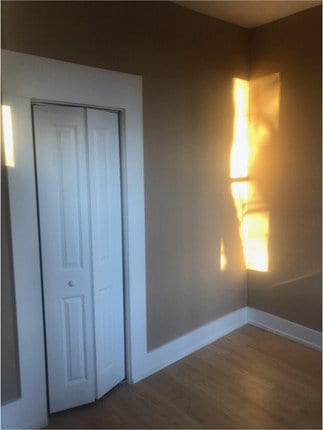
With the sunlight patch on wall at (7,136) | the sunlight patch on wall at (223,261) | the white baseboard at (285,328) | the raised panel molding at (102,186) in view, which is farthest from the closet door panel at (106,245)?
the white baseboard at (285,328)

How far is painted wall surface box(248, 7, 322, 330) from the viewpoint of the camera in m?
2.77

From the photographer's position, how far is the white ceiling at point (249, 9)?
2586 millimetres

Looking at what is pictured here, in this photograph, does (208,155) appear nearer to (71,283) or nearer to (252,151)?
(252,151)

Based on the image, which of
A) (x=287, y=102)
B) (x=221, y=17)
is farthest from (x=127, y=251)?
(x=221, y=17)

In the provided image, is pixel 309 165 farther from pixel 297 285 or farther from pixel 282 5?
pixel 282 5

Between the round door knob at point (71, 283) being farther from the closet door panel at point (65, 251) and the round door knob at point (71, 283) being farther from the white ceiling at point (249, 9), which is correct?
the white ceiling at point (249, 9)

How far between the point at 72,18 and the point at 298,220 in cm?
210

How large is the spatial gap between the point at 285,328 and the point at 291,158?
1.39 metres

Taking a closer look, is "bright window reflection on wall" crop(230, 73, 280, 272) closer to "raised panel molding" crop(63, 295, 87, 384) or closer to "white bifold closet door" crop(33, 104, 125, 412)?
"white bifold closet door" crop(33, 104, 125, 412)

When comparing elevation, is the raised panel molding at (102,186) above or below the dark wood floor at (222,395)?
above

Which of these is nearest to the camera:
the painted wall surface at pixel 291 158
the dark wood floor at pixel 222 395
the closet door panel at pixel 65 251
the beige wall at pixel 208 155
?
the closet door panel at pixel 65 251

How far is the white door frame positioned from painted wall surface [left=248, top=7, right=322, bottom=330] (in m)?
1.21

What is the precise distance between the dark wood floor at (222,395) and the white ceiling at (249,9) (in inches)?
99.4

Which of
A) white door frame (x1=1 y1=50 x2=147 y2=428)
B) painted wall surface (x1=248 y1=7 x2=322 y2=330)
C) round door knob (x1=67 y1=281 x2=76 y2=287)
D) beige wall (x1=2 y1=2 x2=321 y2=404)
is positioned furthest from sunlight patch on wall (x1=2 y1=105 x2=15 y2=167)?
painted wall surface (x1=248 y1=7 x2=322 y2=330)
